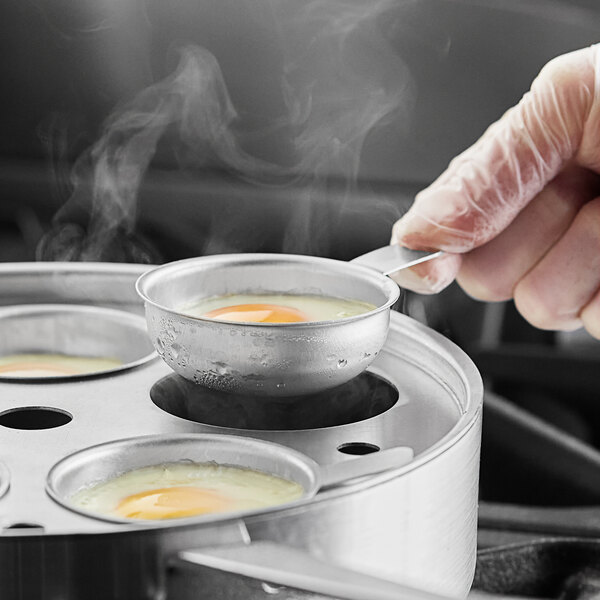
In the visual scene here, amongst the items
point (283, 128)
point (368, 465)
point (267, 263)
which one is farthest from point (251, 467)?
point (283, 128)

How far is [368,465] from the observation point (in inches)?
32.9

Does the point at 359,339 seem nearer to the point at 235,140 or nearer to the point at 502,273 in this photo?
the point at 502,273

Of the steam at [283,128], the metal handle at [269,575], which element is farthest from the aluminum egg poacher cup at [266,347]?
the steam at [283,128]

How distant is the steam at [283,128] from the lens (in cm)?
236

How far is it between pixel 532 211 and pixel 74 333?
0.73 metres

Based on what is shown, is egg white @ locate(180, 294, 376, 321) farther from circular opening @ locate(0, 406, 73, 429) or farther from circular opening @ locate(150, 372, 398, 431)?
circular opening @ locate(0, 406, 73, 429)

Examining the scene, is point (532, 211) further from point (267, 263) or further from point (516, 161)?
point (267, 263)

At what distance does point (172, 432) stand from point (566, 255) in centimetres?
77

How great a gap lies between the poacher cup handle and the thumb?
0.15 ft

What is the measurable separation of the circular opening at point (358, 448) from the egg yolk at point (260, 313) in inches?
8.0

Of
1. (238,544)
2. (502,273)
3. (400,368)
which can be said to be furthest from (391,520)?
(502,273)

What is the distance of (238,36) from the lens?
8.18 feet

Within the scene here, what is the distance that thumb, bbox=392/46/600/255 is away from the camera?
1.36 metres

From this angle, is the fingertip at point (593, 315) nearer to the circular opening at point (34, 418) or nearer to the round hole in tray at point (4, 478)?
the circular opening at point (34, 418)
